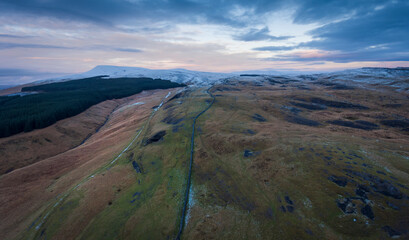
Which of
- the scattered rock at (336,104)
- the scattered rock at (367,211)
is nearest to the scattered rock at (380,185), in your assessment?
the scattered rock at (367,211)

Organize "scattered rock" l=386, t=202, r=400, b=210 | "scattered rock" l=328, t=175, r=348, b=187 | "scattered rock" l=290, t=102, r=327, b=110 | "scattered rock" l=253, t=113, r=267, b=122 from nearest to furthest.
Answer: "scattered rock" l=386, t=202, r=400, b=210 → "scattered rock" l=328, t=175, r=348, b=187 → "scattered rock" l=253, t=113, r=267, b=122 → "scattered rock" l=290, t=102, r=327, b=110

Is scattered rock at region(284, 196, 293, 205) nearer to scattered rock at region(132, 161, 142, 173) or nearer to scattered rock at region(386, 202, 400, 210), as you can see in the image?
scattered rock at region(386, 202, 400, 210)

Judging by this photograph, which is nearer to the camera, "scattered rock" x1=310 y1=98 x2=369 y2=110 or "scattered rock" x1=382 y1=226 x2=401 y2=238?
"scattered rock" x1=382 y1=226 x2=401 y2=238

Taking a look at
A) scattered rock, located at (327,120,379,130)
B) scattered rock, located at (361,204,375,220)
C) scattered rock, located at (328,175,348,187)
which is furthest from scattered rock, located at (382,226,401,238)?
scattered rock, located at (327,120,379,130)

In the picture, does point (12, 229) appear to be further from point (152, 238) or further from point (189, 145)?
point (189, 145)

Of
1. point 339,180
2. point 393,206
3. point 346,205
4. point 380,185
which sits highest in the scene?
point 380,185

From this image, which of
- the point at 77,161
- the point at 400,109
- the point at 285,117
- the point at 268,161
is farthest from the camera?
the point at 400,109

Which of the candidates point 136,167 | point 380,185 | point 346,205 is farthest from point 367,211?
point 136,167

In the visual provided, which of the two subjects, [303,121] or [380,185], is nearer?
[380,185]

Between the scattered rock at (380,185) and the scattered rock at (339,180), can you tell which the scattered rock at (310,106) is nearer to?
the scattered rock at (380,185)

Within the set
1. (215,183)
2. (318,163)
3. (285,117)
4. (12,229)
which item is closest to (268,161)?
(318,163)

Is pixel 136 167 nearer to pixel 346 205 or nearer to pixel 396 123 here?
pixel 346 205
